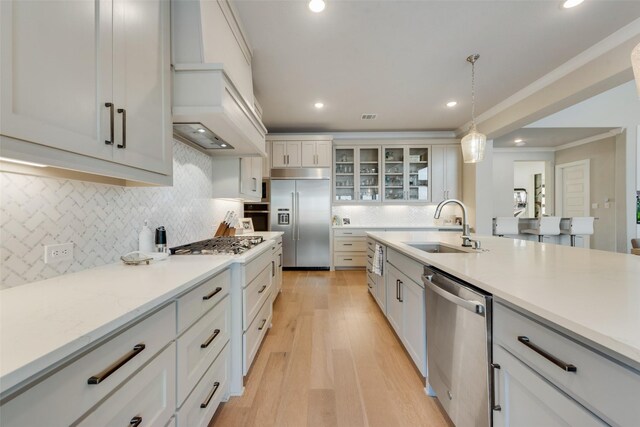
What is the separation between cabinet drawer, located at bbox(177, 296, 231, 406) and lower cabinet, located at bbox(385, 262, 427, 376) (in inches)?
49.2

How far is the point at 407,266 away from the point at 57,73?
82.1 inches

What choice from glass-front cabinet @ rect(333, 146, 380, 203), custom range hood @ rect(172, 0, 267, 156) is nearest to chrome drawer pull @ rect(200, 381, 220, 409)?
custom range hood @ rect(172, 0, 267, 156)

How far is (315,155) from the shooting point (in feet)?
16.5

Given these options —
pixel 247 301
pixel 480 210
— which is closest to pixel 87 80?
pixel 247 301

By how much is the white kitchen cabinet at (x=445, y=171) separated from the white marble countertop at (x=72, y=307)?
4914 millimetres

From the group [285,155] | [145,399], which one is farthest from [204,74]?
[285,155]

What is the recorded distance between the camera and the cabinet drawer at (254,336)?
1695 millimetres

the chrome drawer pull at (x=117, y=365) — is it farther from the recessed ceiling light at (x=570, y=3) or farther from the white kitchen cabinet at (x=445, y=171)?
the white kitchen cabinet at (x=445, y=171)

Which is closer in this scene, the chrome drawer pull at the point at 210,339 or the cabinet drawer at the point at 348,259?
the chrome drawer pull at the point at 210,339

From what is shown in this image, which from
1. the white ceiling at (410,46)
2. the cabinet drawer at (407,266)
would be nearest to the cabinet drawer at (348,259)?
the cabinet drawer at (407,266)

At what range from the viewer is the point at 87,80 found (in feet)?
3.02

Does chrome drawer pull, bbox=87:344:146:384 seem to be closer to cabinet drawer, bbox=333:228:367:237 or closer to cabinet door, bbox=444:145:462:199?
cabinet drawer, bbox=333:228:367:237

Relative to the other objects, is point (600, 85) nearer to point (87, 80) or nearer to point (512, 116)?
point (512, 116)

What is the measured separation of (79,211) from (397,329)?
2304 mm
